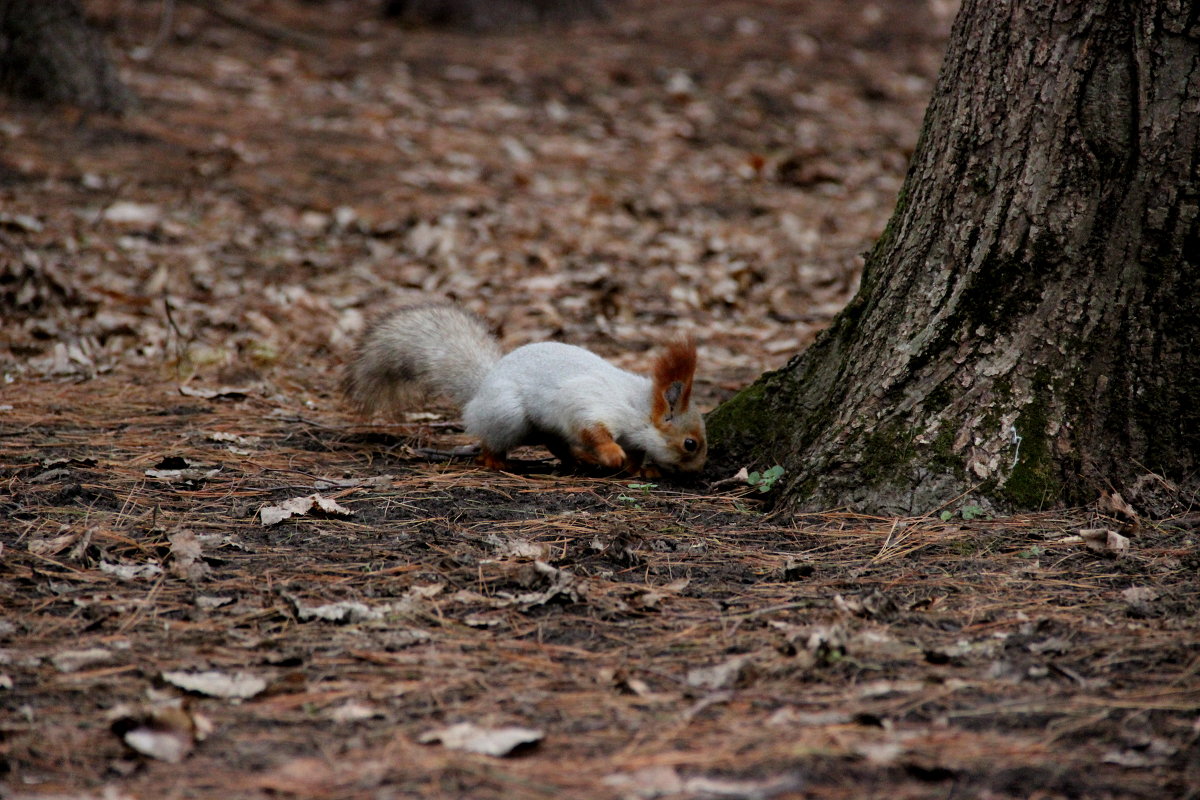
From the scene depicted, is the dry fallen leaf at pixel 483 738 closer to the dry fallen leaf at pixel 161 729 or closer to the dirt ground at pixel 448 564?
the dirt ground at pixel 448 564

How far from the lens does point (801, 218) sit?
8266 millimetres

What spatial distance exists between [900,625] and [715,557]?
2.06 feet

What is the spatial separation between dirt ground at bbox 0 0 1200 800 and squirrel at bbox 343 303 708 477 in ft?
0.49

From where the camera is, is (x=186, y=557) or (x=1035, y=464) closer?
(x=186, y=557)

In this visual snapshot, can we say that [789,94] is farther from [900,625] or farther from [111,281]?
[900,625]

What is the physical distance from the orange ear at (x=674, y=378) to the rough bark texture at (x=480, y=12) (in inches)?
322

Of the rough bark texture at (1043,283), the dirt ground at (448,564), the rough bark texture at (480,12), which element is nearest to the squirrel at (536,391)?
the dirt ground at (448,564)

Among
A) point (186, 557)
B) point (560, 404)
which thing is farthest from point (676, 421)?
point (186, 557)

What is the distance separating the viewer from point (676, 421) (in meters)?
4.06

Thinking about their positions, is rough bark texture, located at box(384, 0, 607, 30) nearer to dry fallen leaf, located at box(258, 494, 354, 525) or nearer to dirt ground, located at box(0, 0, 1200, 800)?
dirt ground, located at box(0, 0, 1200, 800)

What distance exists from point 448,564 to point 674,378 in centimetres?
130

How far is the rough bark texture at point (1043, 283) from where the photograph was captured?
313 centimetres

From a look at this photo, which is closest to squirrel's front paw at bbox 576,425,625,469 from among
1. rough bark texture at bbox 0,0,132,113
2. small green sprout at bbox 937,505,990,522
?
small green sprout at bbox 937,505,990,522

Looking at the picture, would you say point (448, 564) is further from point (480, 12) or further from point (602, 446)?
point (480, 12)
